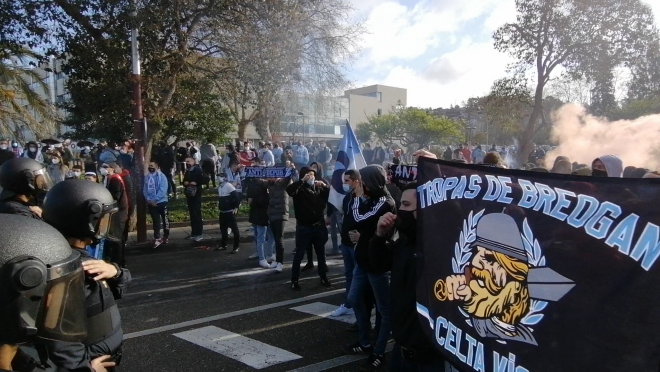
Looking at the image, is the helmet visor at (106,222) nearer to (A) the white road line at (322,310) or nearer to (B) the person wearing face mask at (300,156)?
(A) the white road line at (322,310)

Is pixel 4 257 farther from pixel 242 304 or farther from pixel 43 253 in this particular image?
pixel 242 304

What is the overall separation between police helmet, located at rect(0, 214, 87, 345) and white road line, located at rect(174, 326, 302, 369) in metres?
3.07

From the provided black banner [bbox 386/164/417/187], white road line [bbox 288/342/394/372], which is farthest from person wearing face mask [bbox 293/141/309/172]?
white road line [bbox 288/342/394/372]

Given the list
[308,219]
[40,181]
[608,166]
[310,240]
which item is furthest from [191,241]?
[608,166]

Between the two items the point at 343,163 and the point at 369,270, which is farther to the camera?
the point at 343,163

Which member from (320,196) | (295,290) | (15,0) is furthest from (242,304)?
(15,0)

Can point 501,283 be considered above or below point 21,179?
below

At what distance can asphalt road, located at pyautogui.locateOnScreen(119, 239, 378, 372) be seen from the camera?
15.9 feet

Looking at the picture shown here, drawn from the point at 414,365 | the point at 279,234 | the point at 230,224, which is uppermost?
the point at 414,365

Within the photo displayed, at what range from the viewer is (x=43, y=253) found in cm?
172

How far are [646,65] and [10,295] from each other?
2061 cm

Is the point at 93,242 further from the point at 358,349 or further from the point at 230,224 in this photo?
the point at 230,224

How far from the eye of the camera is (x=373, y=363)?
455 centimetres

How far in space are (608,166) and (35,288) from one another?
230 inches
